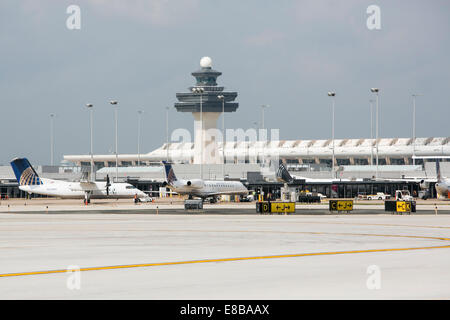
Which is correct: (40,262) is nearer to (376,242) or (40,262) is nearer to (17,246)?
(17,246)

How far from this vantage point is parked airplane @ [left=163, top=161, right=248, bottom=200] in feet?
347

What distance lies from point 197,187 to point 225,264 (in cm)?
8079

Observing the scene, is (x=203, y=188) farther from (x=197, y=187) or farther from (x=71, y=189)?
(x=71, y=189)

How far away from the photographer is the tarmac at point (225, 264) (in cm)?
2006

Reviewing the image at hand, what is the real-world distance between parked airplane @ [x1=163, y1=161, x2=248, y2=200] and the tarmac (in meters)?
60.6

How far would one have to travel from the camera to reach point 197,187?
10756cm

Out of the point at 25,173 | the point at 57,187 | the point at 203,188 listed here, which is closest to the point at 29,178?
the point at 25,173

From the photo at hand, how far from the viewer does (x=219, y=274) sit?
78.5 feet

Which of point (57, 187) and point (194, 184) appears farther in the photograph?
point (57, 187)

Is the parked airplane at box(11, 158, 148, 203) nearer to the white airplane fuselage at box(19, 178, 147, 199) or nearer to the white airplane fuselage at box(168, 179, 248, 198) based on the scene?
the white airplane fuselage at box(19, 178, 147, 199)

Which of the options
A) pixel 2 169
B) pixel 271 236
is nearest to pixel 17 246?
pixel 271 236

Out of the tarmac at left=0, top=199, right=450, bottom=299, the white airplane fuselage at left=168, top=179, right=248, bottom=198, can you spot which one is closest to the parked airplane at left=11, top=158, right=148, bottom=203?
the white airplane fuselage at left=168, top=179, right=248, bottom=198

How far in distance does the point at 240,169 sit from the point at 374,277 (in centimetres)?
16352

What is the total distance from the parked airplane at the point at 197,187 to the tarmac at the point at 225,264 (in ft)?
199
